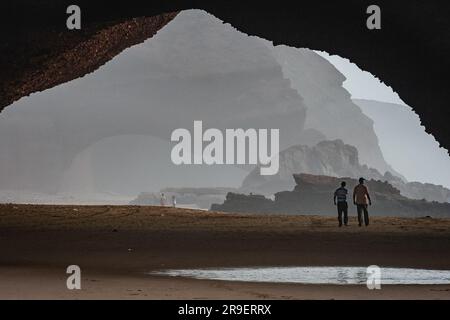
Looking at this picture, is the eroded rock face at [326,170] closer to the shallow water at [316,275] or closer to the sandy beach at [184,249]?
the sandy beach at [184,249]

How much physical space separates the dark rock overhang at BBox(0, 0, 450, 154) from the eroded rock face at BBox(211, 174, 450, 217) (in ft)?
132

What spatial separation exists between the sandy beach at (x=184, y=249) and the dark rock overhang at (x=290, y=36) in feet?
13.0

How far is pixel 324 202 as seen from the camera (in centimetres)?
6575

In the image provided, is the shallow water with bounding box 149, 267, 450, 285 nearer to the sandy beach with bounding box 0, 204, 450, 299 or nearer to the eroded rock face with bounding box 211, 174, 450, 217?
the sandy beach with bounding box 0, 204, 450, 299

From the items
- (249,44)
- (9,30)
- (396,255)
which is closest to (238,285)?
(396,255)

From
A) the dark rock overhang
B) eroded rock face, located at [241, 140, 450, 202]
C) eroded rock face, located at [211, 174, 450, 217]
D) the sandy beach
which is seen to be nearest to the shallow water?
the sandy beach

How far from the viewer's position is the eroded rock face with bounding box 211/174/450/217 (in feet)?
209

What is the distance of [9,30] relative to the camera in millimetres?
21125

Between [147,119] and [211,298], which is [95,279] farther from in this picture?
[147,119]

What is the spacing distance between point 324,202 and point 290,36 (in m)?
41.9

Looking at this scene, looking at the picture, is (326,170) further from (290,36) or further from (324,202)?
(290,36)
